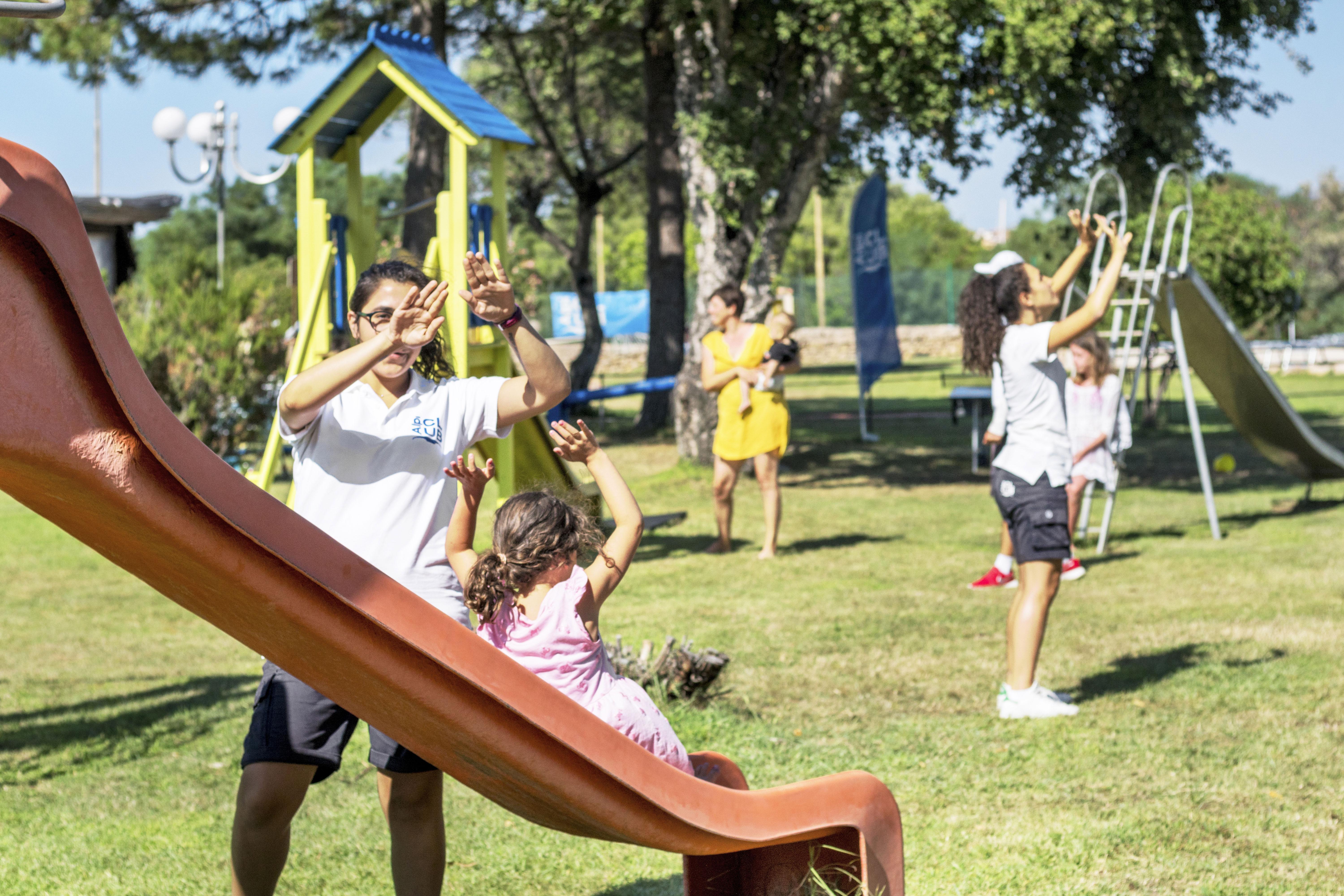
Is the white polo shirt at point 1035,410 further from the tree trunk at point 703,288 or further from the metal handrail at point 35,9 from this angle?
the tree trunk at point 703,288

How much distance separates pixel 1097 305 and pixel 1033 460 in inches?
27.6

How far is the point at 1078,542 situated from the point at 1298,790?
17.2 feet

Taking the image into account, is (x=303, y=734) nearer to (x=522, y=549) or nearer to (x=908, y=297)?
(x=522, y=549)

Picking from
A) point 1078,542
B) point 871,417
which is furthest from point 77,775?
point 871,417

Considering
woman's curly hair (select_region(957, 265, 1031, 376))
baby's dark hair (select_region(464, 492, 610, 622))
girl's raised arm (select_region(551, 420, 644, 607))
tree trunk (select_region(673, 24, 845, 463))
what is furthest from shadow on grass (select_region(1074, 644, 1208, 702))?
tree trunk (select_region(673, 24, 845, 463))

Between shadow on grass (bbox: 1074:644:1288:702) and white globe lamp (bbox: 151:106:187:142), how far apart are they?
13.7 meters

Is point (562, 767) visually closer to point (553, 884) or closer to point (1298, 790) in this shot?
point (553, 884)

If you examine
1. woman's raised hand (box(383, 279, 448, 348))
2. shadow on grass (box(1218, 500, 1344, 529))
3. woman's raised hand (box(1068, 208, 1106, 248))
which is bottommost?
shadow on grass (box(1218, 500, 1344, 529))

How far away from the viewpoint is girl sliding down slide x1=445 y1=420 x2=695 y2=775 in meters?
2.62

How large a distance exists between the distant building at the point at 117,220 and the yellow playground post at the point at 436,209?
13534mm

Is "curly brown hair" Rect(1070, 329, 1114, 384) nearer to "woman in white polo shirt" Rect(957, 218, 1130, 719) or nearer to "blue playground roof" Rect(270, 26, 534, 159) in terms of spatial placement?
"woman in white polo shirt" Rect(957, 218, 1130, 719)

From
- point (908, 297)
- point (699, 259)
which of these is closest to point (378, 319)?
point (699, 259)

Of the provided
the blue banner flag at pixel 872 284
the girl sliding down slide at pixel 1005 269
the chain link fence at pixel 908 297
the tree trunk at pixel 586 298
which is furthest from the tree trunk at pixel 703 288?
the chain link fence at pixel 908 297

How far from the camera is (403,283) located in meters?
2.81
